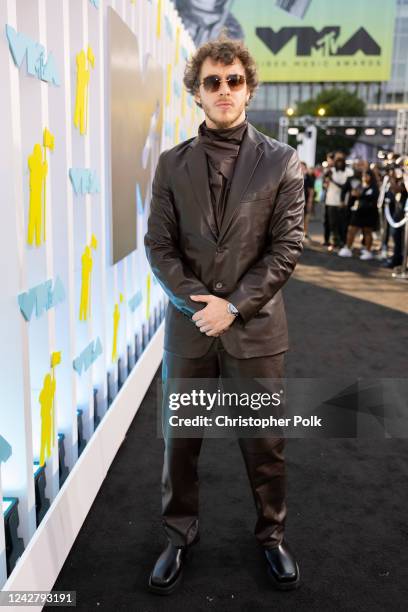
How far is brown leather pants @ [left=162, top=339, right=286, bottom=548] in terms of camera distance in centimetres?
215

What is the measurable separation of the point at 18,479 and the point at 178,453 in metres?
0.59

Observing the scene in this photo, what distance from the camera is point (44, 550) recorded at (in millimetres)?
2168

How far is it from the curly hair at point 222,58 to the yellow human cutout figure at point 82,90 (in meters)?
0.58

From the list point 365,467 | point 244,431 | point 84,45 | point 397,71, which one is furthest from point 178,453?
point 397,71

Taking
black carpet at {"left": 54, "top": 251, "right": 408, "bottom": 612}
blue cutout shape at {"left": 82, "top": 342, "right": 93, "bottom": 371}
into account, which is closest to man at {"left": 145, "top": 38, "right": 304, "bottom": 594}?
black carpet at {"left": 54, "top": 251, "right": 408, "bottom": 612}

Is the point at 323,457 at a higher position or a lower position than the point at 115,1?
lower

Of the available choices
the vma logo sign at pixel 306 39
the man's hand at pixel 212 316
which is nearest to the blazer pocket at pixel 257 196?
the man's hand at pixel 212 316

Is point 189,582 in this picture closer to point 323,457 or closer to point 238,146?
point 323,457

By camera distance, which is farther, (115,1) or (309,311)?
(309,311)

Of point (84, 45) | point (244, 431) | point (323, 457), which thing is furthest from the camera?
point (323, 457)

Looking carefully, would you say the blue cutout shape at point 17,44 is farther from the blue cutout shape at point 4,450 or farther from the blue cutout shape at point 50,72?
the blue cutout shape at point 4,450

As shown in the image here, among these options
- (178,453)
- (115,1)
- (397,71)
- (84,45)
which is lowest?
(178,453)

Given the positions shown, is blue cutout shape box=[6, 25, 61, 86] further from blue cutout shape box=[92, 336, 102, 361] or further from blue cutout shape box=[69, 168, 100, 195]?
blue cutout shape box=[92, 336, 102, 361]

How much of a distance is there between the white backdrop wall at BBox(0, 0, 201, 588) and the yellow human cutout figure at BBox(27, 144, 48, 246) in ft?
0.07
